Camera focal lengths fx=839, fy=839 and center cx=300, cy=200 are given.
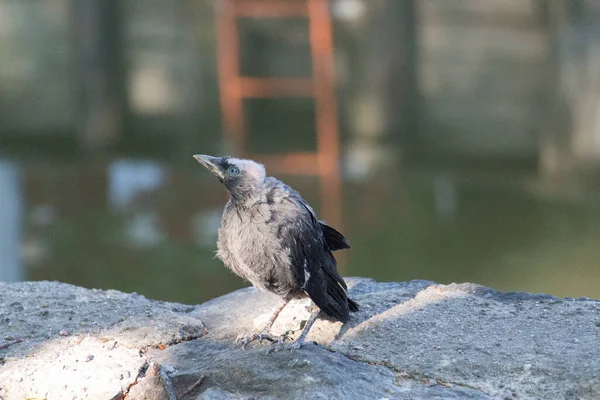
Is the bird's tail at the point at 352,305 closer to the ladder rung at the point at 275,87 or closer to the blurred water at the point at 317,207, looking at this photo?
the blurred water at the point at 317,207

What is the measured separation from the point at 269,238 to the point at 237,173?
0.21 m

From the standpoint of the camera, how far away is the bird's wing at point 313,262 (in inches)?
92.6

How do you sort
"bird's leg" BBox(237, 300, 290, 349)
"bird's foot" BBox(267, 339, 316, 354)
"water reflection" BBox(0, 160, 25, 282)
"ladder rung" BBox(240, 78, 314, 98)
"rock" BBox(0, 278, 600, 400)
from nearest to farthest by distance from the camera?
"rock" BBox(0, 278, 600, 400), "bird's foot" BBox(267, 339, 316, 354), "bird's leg" BBox(237, 300, 290, 349), "water reflection" BBox(0, 160, 25, 282), "ladder rung" BBox(240, 78, 314, 98)

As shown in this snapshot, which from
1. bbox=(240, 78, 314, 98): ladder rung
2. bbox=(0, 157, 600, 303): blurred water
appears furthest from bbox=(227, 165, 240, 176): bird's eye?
bbox=(240, 78, 314, 98): ladder rung

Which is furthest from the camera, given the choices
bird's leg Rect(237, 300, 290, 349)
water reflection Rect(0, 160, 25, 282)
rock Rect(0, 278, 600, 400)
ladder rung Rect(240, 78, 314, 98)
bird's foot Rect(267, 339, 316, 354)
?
ladder rung Rect(240, 78, 314, 98)

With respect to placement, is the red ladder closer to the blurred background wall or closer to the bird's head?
the blurred background wall

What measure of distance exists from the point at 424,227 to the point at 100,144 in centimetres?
248

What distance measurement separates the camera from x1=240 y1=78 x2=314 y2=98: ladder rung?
5.90 meters

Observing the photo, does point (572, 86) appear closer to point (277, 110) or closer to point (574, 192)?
point (574, 192)

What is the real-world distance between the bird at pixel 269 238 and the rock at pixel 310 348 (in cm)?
15

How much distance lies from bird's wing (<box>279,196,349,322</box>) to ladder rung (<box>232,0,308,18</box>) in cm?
345

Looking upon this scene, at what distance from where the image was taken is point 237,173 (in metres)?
2.36

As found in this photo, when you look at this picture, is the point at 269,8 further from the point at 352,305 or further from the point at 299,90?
the point at 352,305

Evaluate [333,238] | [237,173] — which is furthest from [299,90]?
[237,173]
